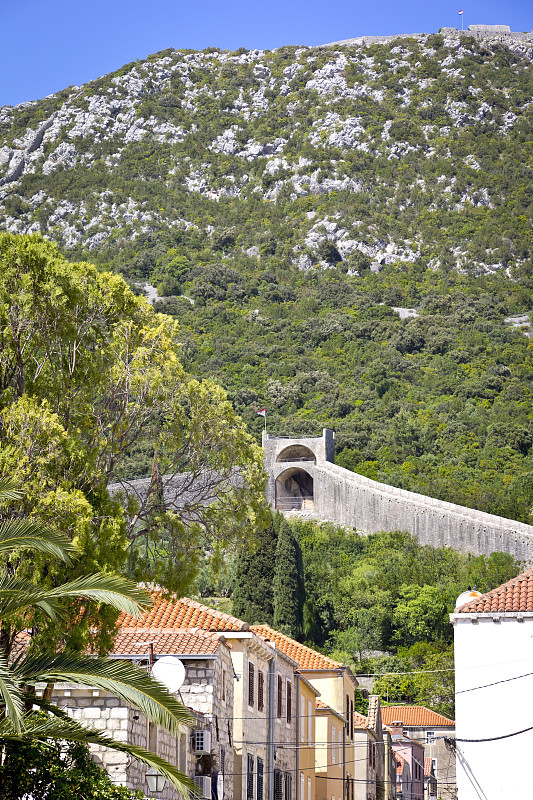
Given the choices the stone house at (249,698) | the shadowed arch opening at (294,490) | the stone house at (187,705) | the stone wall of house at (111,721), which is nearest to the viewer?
the stone wall of house at (111,721)

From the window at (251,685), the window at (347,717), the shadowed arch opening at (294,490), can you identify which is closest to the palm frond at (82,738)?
the window at (251,685)

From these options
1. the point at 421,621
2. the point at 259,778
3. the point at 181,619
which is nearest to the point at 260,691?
the point at 259,778

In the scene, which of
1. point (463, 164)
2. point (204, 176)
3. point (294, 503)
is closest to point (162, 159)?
point (204, 176)

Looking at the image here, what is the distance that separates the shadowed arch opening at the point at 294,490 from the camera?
101250 millimetres

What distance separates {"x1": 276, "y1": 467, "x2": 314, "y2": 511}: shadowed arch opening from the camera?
101 m

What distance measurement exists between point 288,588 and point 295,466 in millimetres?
30672

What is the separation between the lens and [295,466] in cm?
10138

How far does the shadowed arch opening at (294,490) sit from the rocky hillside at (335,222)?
19.0 feet

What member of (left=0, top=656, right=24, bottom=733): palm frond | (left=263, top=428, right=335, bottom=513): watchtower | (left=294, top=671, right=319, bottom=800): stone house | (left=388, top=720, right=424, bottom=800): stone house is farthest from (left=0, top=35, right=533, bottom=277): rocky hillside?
(left=0, top=656, right=24, bottom=733): palm frond

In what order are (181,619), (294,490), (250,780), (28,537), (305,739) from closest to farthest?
1. (28,537)
2. (181,619)
3. (250,780)
4. (305,739)
5. (294,490)

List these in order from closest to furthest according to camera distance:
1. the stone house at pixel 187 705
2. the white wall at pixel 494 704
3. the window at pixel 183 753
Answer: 1. the stone house at pixel 187 705
2. the window at pixel 183 753
3. the white wall at pixel 494 704

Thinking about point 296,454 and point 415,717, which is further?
point 296,454

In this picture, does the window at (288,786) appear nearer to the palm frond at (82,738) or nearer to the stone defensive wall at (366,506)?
the palm frond at (82,738)

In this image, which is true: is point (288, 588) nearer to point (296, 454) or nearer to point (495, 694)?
point (296, 454)
